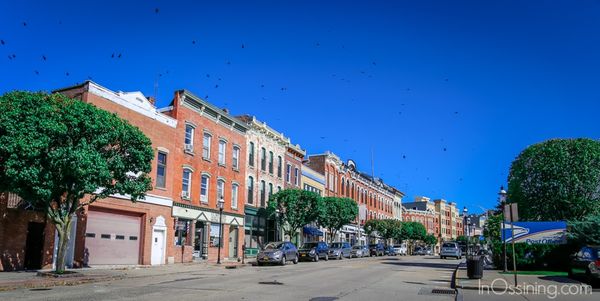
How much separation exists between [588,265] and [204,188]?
81.6ft

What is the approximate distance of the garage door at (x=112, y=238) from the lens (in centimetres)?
2598

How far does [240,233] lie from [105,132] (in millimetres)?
21030

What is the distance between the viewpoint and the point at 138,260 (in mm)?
28922

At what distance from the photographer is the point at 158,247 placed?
30.3 m

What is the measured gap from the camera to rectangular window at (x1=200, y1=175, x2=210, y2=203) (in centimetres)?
3544

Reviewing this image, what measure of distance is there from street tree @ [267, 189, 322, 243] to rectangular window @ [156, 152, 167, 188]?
13.1m

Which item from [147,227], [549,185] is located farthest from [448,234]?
[147,227]

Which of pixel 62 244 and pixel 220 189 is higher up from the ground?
pixel 220 189

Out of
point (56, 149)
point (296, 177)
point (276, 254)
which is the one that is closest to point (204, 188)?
point (276, 254)

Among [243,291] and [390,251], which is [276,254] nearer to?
[243,291]

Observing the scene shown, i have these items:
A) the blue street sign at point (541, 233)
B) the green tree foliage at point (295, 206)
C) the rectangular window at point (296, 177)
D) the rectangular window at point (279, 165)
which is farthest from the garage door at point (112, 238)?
the rectangular window at point (296, 177)

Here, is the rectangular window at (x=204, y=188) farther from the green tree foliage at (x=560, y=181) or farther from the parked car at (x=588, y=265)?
the parked car at (x=588, y=265)

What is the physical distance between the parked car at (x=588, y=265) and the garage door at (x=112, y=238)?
882 inches

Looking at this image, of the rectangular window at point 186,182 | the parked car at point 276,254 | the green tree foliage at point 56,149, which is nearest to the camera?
the green tree foliage at point 56,149
